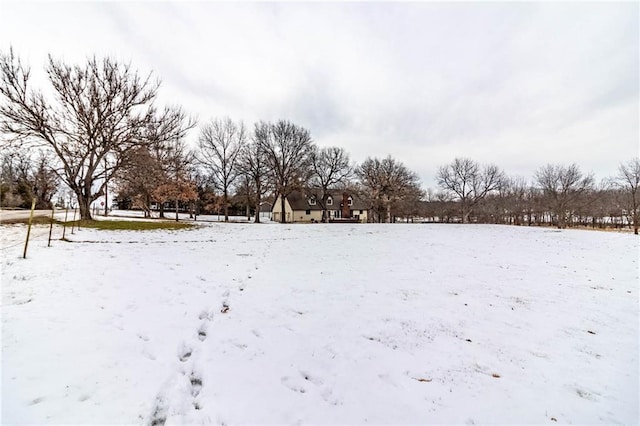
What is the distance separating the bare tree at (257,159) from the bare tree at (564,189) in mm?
48119

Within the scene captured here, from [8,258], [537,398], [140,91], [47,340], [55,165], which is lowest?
[537,398]

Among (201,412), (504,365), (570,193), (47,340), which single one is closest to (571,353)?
(504,365)

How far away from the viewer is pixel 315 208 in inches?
2180

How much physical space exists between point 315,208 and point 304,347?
168 ft

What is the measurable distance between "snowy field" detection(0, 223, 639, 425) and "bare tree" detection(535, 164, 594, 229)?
47948 mm

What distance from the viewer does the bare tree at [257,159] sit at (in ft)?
124

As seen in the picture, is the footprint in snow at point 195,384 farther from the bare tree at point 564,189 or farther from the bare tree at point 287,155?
the bare tree at point 564,189

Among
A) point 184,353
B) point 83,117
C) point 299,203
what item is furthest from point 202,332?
point 299,203

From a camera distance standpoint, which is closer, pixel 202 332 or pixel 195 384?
pixel 195 384

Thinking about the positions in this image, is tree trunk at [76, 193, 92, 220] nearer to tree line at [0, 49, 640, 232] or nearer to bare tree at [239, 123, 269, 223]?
tree line at [0, 49, 640, 232]

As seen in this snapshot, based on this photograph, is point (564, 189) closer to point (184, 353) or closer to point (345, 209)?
point (345, 209)

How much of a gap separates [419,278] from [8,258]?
1152cm

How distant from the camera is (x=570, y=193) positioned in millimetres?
43875

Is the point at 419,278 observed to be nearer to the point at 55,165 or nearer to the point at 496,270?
the point at 496,270
